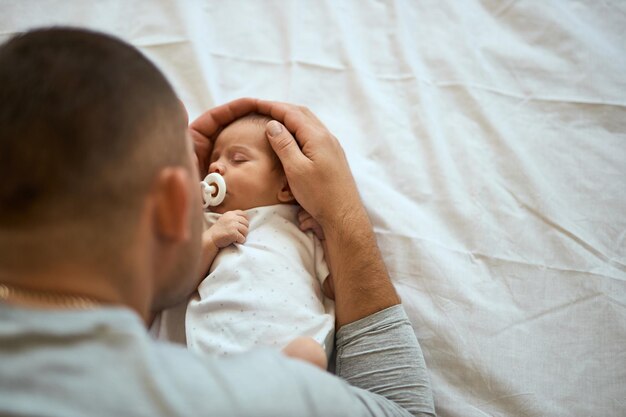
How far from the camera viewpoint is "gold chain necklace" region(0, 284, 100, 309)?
0.68 m

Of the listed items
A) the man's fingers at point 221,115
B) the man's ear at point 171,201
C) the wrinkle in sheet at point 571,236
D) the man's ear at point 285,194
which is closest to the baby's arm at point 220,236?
the man's ear at point 285,194

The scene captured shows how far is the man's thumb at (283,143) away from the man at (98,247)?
46cm

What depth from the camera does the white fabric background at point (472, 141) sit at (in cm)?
116

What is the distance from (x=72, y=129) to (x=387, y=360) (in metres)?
0.72

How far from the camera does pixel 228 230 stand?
1223 millimetres

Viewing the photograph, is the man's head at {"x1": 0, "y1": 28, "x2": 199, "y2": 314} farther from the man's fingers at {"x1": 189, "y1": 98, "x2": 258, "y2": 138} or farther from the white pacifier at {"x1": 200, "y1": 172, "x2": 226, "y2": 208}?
the man's fingers at {"x1": 189, "y1": 98, "x2": 258, "y2": 138}

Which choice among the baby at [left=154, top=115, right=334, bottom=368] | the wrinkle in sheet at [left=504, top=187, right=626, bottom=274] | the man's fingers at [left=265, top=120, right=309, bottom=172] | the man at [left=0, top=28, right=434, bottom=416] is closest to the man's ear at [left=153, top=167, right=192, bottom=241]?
the man at [left=0, top=28, right=434, bottom=416]

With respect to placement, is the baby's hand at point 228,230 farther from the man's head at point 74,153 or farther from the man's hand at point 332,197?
the man's head at point 74,153

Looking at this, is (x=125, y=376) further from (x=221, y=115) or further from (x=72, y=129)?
(x=221, y=115)

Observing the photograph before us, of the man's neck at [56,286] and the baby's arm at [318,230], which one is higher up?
the man's neck at [56,286]

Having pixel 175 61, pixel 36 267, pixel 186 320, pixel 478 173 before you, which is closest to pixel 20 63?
pixel 36 267

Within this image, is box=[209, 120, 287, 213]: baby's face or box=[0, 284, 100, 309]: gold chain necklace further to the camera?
box=[209, 120, 287, 213]: baby's face

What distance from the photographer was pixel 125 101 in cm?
73

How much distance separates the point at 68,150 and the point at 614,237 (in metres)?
1.14
